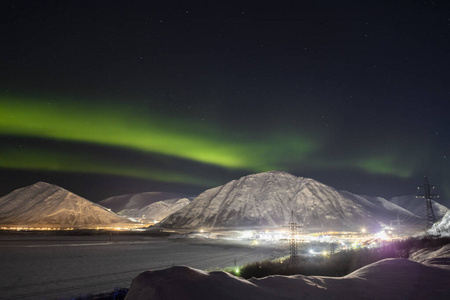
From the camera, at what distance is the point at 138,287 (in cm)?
912

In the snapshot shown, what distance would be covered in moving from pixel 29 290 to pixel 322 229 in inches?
7152

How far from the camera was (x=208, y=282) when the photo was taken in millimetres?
9281

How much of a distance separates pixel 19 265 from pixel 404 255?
47726mm

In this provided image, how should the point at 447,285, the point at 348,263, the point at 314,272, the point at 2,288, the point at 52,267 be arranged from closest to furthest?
the point at 447,285 → the point at 314,272 → the point at 348,263 → the point at 2,288 → the point at 52,267

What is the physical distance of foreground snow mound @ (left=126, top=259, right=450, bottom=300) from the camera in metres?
8.72

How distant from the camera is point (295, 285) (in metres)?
10.4

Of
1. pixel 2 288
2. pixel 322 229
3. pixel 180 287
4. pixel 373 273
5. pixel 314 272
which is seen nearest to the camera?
pixel 180 287

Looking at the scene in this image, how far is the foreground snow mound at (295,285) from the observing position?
8.72 m

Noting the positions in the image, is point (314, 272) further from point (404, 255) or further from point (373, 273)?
point (373, 273)

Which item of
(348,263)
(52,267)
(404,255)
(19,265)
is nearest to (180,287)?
(348,263)

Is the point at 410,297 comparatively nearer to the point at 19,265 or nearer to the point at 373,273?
the point at 373,273

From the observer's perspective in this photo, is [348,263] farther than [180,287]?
Yes

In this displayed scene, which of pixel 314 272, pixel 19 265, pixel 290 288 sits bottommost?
pixel 19 265

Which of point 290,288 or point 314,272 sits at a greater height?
point 290,288
